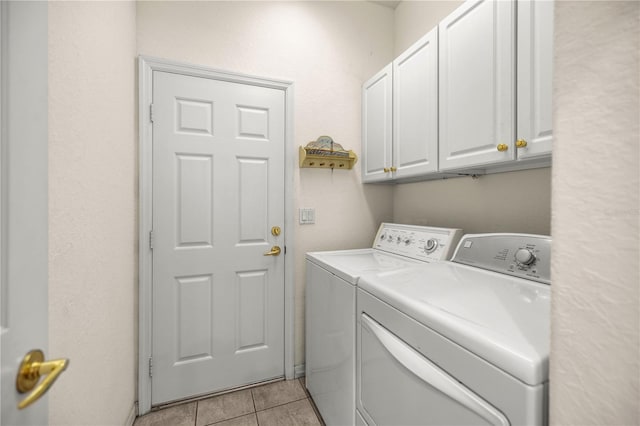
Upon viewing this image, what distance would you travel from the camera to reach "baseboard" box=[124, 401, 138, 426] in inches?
60.7

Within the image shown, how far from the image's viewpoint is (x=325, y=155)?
198cm

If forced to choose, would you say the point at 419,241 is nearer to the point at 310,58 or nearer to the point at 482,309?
the point at 482,309

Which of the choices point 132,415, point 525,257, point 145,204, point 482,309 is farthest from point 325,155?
point 132,415

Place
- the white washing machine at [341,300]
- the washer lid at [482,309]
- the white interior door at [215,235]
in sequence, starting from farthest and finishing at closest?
1. the white interior door at [215,235]
2. the white washing machine at [341,300]
3. the washer lid at [482,309]

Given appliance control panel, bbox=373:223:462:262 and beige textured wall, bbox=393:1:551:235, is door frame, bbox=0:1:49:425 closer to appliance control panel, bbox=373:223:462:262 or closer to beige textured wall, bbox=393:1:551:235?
appliance control panel, bbox=373:223:462:262

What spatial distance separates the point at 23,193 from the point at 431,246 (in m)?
1.58

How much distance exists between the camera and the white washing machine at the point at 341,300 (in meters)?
1.30

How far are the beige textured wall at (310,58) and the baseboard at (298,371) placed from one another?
2.2 inches

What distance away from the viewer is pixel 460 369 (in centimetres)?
70

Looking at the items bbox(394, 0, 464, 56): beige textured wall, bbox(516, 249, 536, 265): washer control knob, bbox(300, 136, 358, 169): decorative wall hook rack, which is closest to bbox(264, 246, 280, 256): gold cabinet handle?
bbox(300, 136, 358, 169): decorative wall hook rack

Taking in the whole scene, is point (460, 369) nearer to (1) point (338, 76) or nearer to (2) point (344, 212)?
(2) point (344, 212)

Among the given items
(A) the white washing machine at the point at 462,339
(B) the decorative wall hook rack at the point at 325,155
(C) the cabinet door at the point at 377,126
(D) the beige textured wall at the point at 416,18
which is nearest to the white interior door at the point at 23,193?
(A) the white washing machine at the point at 462,339

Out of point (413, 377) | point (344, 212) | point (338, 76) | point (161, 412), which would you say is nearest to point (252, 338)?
point (161, 412)

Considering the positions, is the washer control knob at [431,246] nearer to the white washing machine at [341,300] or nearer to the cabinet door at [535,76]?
the white washing machine at [341,300]
